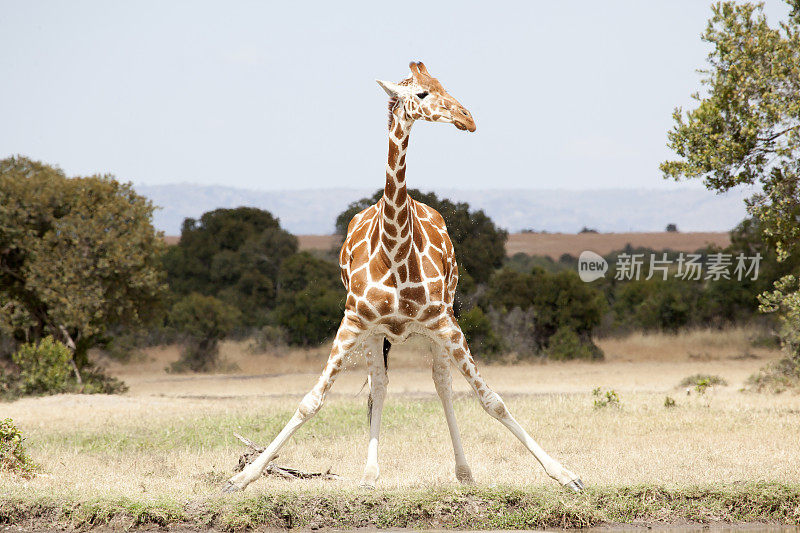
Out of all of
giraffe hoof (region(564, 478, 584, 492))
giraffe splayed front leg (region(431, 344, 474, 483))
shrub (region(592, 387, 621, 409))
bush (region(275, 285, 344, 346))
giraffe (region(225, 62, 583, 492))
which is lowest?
bush (region(275, 285, 344, 346))

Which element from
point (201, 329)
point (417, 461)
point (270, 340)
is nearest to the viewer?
point (417, 461)

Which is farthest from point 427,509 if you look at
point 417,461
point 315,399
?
point 417,461

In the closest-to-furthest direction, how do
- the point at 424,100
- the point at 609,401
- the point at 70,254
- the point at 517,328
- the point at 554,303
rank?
the point at 424,100 < the point at 609,401 < the point at 70,254 < the point at 517,328 < the point at 554,303

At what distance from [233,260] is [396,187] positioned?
3425cm

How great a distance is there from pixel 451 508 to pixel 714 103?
9399mm

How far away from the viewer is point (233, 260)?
40.6 metres

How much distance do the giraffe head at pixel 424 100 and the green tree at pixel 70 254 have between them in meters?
13.8

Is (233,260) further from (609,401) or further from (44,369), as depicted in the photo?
(609,401)

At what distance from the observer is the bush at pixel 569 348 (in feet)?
94.8

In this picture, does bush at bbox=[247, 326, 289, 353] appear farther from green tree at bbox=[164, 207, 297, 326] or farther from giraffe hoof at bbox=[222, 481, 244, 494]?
giraffe hoof at bbox=[222, 481, 244, 494]

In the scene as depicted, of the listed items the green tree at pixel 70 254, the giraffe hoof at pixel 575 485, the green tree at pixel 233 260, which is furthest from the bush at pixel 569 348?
the giraffe hoof at pixel 575 485

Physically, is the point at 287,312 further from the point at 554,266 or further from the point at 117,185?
the point at 554,266

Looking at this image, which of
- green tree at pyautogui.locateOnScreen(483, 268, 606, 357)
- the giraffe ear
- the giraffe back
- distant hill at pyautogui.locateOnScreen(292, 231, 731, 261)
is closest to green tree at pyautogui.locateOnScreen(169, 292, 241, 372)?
green tree at pyautogui.locateOnScreen(483, 268, 606, 357)

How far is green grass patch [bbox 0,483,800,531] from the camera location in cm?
684
